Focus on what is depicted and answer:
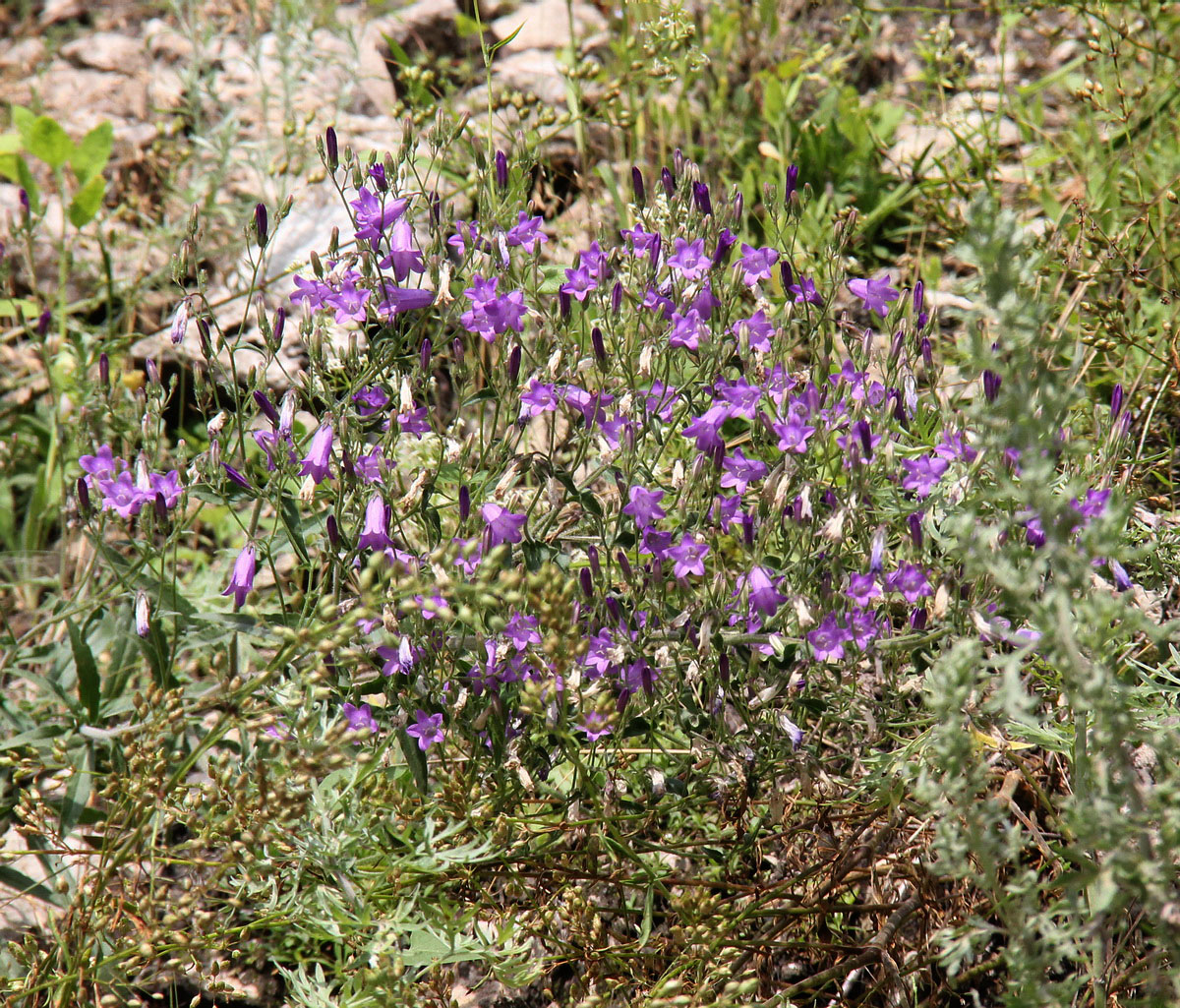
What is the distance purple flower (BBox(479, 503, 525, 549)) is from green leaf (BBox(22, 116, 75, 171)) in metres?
2.97

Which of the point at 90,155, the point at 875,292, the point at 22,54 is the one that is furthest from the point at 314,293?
the point at 22,54

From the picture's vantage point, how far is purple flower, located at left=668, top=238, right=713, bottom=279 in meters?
2.45

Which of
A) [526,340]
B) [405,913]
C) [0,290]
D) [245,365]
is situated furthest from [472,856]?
[0,290]

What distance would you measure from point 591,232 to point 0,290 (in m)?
2.24

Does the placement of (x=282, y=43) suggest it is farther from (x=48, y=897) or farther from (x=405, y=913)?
(x=405, y=913)

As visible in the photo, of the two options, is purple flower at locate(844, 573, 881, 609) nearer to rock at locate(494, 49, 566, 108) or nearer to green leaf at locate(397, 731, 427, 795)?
green leaf at locate(397, 731, 427, 795)

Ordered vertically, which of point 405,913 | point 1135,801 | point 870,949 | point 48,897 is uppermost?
point 1135,801

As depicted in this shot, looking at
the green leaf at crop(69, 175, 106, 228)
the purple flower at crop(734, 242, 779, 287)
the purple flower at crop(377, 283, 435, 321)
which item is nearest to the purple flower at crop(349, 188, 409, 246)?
the purple flower at crop(377, 283, 435, 321)

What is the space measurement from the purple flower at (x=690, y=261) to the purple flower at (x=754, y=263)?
110mm

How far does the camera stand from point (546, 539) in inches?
96.9

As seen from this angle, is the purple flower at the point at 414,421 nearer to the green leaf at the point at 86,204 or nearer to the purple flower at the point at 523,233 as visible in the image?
the purple flower at the point at 523,233

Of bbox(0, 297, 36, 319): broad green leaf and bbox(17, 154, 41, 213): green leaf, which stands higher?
bbox(17, 154, 41, 213): green leaf

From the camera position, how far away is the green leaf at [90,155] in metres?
4.22

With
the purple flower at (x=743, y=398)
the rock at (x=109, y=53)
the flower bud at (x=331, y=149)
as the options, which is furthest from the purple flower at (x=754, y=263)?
the rock at (x=109, y=53)
